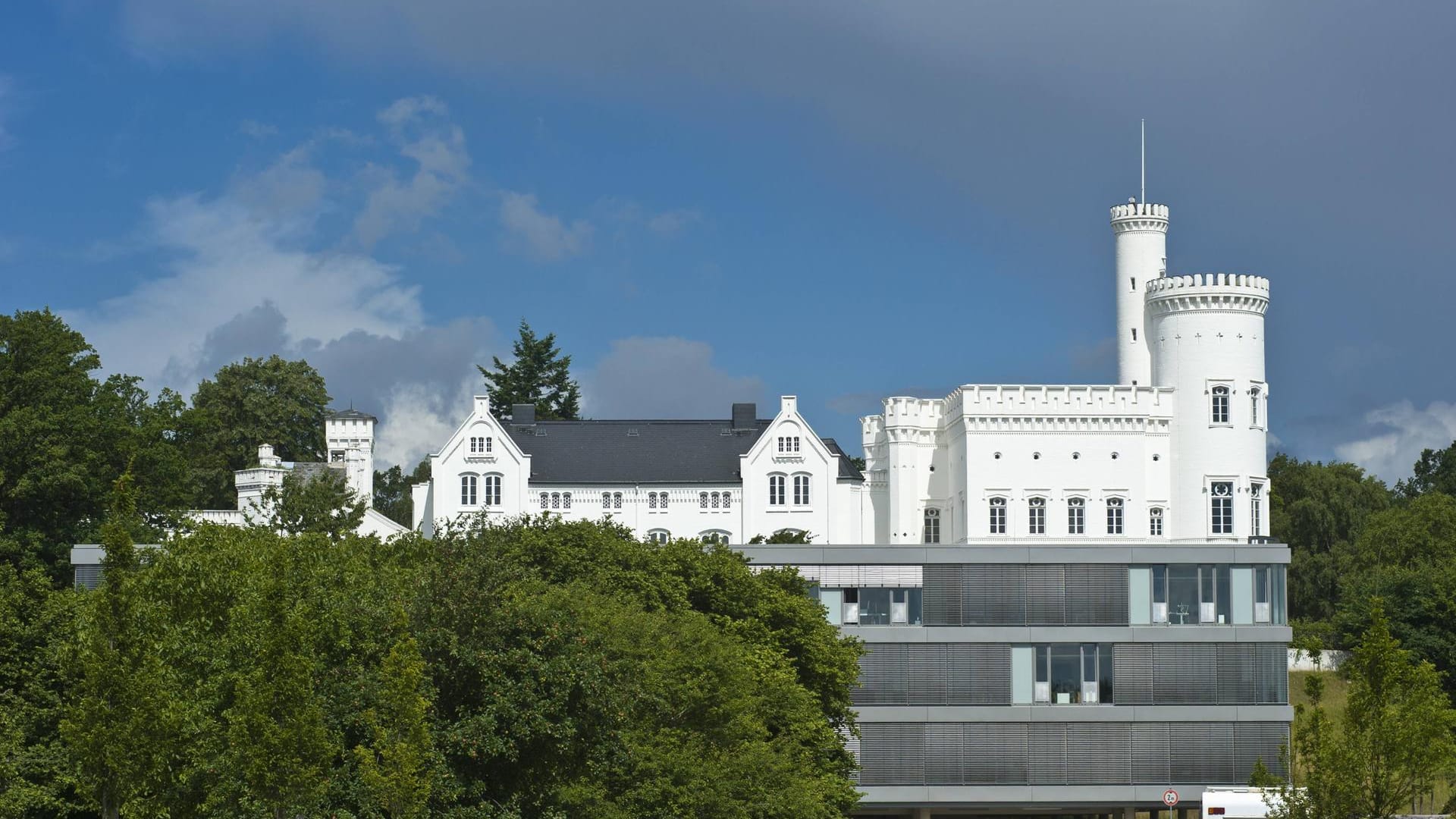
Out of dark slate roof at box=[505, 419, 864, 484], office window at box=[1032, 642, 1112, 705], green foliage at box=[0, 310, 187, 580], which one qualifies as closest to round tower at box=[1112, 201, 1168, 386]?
dark slate roof at box=[505, 419, 864, 484]

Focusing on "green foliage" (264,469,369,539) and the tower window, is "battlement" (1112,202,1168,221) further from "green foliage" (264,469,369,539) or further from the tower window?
"green foliage" (264,469,369,539)

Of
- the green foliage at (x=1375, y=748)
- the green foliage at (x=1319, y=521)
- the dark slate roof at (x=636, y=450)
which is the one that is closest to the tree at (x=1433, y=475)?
the green foliage at (x=1319, y=521)

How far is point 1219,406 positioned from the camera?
107 m

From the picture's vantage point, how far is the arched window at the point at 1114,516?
105625mm

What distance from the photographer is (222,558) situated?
55.4m

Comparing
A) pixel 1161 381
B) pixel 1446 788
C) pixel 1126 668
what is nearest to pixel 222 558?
pixel 1126 668

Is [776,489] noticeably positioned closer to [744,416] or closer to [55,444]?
[744,416]

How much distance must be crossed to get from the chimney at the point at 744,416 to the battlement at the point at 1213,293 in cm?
2218

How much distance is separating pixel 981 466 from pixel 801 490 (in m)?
9.24

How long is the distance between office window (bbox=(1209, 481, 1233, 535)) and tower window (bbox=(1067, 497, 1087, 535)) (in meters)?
6.39

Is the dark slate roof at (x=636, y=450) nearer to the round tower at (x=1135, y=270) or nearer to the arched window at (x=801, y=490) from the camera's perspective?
the arched window at (x=801, y=490)

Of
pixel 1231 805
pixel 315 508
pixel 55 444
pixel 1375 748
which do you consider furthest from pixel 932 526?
pixel 1375 748

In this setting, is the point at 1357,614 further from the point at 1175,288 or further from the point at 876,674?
the point at 876,674

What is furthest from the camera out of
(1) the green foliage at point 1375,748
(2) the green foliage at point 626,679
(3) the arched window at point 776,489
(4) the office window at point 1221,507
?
(3) the arched window at point 776,489
